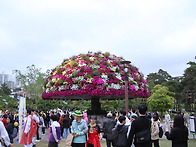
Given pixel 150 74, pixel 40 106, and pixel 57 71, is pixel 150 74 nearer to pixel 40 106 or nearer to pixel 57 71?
pixel 40 106

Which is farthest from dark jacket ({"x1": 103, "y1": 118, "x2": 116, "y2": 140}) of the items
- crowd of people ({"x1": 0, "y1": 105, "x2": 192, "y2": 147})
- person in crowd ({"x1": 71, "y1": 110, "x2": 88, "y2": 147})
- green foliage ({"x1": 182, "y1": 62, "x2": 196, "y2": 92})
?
green foliage ({"x1": 182, "y1": 62, "x2": 196, "y2": 92})

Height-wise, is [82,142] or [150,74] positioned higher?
[150,74]

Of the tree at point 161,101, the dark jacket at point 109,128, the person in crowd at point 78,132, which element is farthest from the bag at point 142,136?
the tree at point 161,101

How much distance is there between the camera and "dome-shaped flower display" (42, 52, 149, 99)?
1639 centimetres

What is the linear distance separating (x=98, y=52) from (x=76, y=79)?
399 centimetres

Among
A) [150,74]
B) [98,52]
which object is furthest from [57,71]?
[150,74]

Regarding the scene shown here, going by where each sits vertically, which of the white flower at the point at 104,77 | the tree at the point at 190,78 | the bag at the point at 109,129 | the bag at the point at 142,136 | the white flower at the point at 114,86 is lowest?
the bag at the point at 109,129

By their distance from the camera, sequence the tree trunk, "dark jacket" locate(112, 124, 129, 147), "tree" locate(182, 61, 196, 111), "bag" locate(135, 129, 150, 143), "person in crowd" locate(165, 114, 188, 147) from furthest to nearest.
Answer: "tree" locate(182, 61, 196, 111) < the tree trunk < "dark jacket" locate(112, 124, 129, 147) < "person in crowd" locate(165, 114, 188, 147) < "bag" locate(135, 129, 150, 143)

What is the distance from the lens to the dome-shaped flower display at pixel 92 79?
1639cm

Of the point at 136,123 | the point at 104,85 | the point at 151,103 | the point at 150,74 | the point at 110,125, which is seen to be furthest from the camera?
the point at 150,74

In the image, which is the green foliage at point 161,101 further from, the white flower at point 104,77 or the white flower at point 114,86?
the white flower at point 104,77

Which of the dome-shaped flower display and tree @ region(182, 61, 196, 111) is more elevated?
tree @ region(182, 61, 196, 111)

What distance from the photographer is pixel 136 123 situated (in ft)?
17.4

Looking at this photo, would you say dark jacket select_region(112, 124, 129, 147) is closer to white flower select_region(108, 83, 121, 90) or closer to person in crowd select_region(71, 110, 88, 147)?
person in crowd select_region(71, 110, 88, 147)
